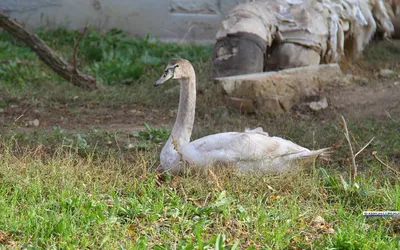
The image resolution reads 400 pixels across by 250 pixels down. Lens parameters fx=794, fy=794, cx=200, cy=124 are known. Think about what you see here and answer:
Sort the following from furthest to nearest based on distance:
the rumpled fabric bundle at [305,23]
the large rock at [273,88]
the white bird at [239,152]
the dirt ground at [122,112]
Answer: the rumpled fabric bundle at [305,23] < the large rock at [273,88] < the dirt ground at [122,112] < the white bird at [239,152]

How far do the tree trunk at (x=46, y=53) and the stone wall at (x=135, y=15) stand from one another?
247cm

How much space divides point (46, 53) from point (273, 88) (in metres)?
2.38

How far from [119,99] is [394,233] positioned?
4229 millimetres

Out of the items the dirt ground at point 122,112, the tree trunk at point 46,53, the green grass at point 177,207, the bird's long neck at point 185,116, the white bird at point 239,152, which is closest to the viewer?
the green grass at point 177,207

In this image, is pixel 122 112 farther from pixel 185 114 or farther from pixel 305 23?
pixel 305 23

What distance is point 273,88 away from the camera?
7582mm

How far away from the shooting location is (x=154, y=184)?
16.0 ft

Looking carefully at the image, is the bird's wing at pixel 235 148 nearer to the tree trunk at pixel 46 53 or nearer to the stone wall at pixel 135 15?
the tree trunk at pixel 46 53

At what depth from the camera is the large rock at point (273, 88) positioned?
7.49 meters

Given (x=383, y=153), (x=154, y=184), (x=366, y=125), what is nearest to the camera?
(x=154, y=184)

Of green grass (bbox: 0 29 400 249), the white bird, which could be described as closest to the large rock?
green grass (bbox: 0 29 400 249)

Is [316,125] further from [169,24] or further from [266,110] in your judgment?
[169,24]

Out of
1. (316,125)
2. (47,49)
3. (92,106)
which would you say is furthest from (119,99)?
(316,125)

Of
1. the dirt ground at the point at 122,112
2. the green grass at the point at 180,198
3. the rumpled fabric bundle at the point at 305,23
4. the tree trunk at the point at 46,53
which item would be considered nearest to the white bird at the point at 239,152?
the green grass at the point at 180,198
